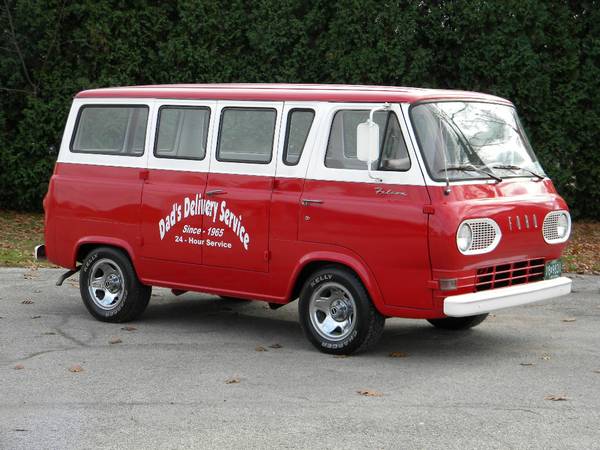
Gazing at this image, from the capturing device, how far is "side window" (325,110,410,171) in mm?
8773

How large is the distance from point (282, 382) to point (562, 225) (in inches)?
120

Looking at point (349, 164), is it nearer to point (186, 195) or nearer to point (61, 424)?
point (186, 195)

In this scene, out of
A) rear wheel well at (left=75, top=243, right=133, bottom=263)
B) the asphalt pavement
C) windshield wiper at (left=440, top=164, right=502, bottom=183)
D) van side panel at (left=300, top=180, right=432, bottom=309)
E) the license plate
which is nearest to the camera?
the asphalt pavement

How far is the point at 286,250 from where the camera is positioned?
9.33 m

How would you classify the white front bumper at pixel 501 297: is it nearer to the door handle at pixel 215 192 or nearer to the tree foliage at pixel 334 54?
the door handle at pixel 215 192

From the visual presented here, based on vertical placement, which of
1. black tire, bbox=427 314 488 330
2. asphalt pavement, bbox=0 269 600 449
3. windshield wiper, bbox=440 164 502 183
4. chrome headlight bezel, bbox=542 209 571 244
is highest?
windshield wiper, bbox=440 164 502 183

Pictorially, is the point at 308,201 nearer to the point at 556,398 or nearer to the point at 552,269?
the point at 552,269

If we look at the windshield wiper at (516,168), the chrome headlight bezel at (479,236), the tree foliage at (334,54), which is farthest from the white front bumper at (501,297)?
the tree foliage at (334,54)

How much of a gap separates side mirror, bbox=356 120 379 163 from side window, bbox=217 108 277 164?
105 centimetres

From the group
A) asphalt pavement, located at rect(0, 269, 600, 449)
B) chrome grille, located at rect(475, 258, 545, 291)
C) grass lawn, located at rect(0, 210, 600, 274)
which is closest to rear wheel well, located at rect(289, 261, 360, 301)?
asphalt pavement, located at rect(0, 269, 600, 449)

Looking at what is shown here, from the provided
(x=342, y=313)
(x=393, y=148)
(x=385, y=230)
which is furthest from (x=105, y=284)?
(x=393, y=148)

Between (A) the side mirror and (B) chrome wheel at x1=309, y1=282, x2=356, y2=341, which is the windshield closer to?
(A) the side mirror

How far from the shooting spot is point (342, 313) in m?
9.14

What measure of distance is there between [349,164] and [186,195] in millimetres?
1691
